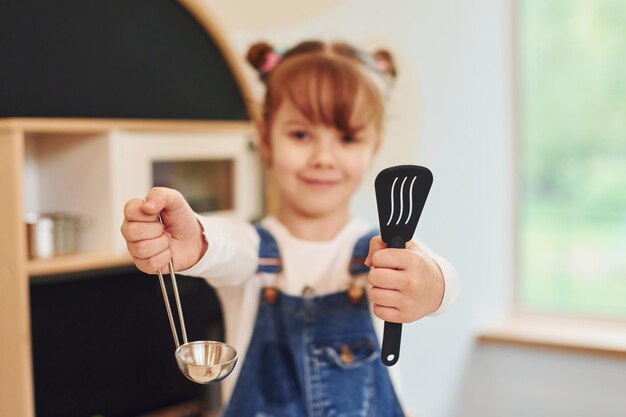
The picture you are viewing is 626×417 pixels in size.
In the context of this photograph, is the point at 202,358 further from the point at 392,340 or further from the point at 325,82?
the point at 325,82

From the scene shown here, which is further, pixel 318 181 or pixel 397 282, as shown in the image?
pixel 318 181

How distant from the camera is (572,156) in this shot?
1593mm

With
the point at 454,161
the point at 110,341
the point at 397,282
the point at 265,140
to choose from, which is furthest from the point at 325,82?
the point at 454,161

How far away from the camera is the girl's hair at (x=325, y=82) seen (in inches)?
33.5

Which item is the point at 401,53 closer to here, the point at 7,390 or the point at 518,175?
the point at 518,175

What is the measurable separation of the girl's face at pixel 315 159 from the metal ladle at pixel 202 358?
0.27 meters

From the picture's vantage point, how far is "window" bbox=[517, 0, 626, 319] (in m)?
1.54

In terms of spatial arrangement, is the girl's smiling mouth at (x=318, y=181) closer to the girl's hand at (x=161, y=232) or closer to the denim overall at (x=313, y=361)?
the denim overall at (x=313, y=361)

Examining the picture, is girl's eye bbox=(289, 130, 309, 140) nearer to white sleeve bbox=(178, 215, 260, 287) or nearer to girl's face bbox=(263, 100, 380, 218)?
girl's face bbox=(263, 100, 380, 218)

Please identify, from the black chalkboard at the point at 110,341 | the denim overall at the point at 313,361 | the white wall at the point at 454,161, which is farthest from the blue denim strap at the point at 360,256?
the white wall at the point at 454,161

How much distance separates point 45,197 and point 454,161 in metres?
0.77

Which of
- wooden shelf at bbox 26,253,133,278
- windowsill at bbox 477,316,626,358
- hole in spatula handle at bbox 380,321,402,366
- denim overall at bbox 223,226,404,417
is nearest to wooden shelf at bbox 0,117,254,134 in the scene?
wooden shelf at bbox 26,253,133,278

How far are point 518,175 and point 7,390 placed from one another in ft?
3.64

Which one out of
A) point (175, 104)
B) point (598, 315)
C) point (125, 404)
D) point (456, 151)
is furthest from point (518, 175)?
point (125, 404)
